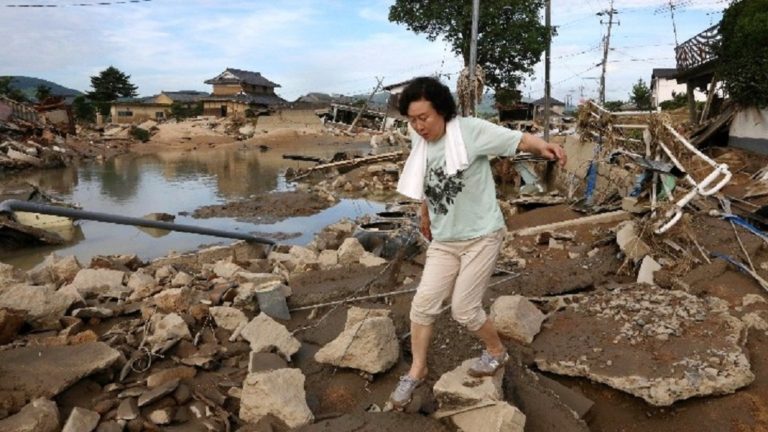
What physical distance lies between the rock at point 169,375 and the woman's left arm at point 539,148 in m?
2.28

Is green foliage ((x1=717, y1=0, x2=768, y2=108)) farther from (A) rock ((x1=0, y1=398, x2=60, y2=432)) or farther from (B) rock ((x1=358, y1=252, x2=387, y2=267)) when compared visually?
(A) rock ((x1=0, y1=398, x2=60, y2=432))

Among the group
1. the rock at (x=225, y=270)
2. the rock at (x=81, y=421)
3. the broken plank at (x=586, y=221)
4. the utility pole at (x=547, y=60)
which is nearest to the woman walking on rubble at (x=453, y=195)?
the rock at (x=81, y=421)

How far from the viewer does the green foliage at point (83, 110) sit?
43.8 metres

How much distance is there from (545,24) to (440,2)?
4875mm

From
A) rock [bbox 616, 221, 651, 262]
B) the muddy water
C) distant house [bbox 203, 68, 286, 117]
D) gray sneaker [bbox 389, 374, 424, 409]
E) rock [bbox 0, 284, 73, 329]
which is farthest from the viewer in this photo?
distant house [bbox 203, 68, 286, 117]

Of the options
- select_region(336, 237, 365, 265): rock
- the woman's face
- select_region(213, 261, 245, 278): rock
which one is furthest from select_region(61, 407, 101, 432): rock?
select_region(336, 237, 365, 265): rock

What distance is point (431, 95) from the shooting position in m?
2.63

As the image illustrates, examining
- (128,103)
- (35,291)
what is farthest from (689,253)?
(128,103)

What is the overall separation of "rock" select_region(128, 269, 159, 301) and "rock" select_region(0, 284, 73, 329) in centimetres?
67

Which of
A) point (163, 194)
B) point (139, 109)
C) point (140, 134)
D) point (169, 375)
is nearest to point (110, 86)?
point (139, 109)

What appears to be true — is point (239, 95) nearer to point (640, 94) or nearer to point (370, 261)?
point (640, 94)

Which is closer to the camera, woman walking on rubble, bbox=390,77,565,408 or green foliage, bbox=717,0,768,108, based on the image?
woman walking on rubble, bbox=390,77,565,408

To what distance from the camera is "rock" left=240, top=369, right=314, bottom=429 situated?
9.15ft

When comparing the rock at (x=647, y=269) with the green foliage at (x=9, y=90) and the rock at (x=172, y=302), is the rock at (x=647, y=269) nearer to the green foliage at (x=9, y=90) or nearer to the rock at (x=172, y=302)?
the rock at (x=172, y=302)
